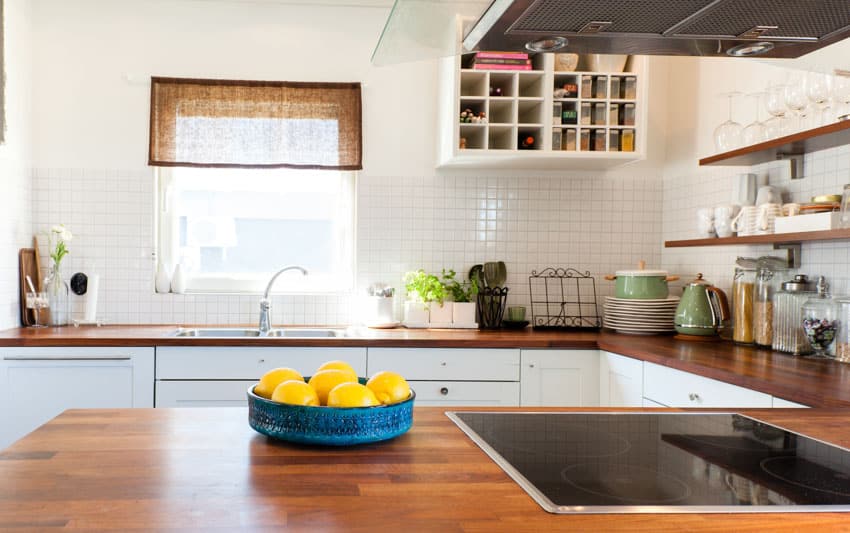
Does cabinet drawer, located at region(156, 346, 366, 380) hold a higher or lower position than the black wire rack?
lower

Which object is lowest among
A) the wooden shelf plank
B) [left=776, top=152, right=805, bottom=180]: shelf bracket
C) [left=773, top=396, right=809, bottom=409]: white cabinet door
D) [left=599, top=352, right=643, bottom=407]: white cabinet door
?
[left=599, top=352, right=643, bottom=407]: white cabinet door

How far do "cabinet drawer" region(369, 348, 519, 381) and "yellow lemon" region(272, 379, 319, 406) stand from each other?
2.00 metres

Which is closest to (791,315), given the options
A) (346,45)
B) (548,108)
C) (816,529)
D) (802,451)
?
(548,108)

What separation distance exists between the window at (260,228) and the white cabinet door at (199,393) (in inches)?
32.1

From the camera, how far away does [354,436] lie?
51.8 inches

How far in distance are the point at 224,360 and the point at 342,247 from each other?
3.36ft

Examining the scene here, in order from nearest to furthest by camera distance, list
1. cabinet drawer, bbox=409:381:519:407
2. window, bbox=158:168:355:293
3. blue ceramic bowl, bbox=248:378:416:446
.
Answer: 1. blue ceramic bowl, bbox=248:378:416:446
2. cabinet drawer, bbox=409:381:519:407
3. window, bbox=158:168:355:293

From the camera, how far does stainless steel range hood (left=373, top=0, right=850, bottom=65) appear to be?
1.50m

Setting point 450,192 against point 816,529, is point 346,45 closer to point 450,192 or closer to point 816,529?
point 450,192

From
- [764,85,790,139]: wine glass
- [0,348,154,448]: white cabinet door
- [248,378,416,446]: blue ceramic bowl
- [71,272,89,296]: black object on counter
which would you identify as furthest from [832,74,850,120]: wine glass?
[71,272,89,296]: black object on counter

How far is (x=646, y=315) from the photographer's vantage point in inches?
146

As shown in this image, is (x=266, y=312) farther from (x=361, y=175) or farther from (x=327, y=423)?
(x=327, y=423)

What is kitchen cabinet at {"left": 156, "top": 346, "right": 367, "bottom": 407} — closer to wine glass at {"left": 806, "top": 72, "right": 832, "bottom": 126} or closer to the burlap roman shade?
the burlap roman shade

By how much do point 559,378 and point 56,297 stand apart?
243 cm
